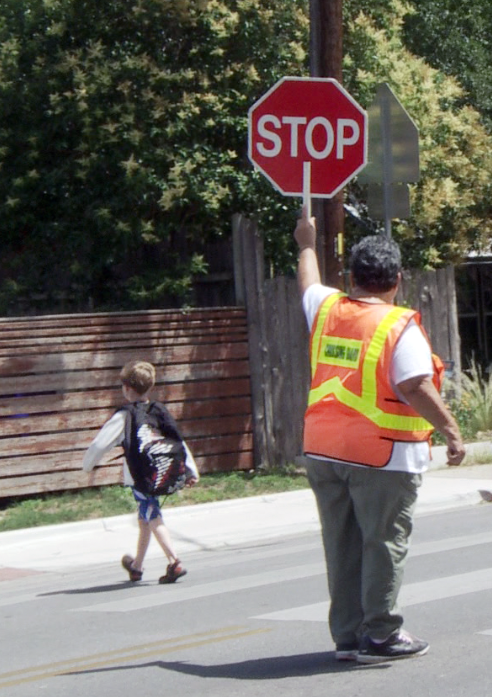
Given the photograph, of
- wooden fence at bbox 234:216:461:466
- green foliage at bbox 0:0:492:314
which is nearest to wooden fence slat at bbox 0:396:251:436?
wooden fence at bbox 234:216:461:466

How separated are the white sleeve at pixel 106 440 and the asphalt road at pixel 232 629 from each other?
917 mm

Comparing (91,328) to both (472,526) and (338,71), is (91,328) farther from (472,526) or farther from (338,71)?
(472,526)

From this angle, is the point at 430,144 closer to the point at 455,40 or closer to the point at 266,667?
the point at 455,40

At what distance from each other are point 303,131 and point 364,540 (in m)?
5.69

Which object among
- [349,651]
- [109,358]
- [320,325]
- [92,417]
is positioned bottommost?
[349,651]

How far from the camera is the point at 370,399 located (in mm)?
5676

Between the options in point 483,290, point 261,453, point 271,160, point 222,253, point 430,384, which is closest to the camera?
point 430,384

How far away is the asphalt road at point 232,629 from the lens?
575 centimetres

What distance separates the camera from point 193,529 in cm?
1148

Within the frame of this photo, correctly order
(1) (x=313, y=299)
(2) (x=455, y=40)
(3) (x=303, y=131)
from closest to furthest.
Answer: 1. (1) (x=313, y=299)
2. (3) (x=303, y=131)
3. (2) (x=455, y=40)

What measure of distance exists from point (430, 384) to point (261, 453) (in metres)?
8.81

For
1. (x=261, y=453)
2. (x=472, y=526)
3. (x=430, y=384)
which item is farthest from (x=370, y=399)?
(x=261, y=453)

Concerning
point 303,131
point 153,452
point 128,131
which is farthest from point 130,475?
point 128,131

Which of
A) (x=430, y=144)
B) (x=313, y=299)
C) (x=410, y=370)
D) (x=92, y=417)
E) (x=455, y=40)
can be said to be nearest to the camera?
(x=410, y=370)
